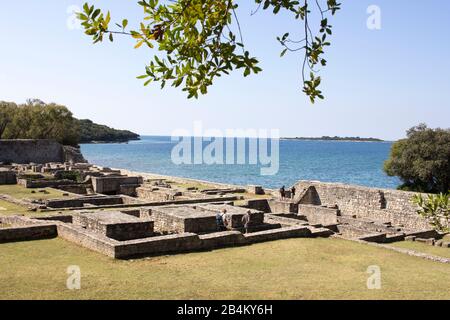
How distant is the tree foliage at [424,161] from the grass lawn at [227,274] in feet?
76.7

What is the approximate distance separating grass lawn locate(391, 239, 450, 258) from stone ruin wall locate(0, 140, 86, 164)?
42368 mm

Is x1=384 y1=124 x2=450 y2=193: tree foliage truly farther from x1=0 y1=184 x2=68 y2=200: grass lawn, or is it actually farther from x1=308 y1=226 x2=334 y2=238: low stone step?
x1=0 y1=184 x2=68 y2=200: grass lawn

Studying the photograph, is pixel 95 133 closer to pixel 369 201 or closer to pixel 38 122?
pixel 38 122

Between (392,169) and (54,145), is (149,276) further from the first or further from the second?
(54,145)

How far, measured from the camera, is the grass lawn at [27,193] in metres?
25.1

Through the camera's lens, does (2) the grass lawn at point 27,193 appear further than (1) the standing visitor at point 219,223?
Yes

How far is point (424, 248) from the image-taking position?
15875 mm

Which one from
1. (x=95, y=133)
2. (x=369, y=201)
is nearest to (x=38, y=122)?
(x=369, y=201)

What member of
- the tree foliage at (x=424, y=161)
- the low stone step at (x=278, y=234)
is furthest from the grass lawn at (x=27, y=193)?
the tree foliage at (x=424, y=161)

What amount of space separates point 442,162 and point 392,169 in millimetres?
4010

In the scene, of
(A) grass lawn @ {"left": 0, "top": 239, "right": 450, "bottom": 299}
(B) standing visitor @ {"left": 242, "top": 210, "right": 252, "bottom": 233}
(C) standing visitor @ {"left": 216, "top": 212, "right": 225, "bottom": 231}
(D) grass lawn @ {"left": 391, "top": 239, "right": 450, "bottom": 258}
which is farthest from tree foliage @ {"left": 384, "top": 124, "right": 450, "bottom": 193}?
(C) standing visitor @ {"left": 216, "top": 212, "right": 225, "bottom": 231}

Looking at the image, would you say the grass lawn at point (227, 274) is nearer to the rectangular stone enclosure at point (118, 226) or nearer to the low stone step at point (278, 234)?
the low stone step at point (278, 234)
